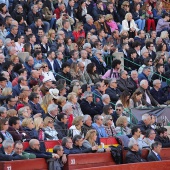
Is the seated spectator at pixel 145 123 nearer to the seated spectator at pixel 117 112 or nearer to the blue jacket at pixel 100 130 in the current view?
the seated spectator at pixel 117 112

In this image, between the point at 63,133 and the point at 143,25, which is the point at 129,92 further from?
the point at 143,25

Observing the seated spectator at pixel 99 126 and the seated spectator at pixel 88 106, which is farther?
the seated spectator at pixel 88 106

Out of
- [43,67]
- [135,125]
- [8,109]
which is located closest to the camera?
[8,109]

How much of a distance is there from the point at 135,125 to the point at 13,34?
16.4ft

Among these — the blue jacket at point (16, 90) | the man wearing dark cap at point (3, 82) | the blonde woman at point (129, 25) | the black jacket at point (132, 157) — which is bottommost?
the black jacket at point (132, 157)

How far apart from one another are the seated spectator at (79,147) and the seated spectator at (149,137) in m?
1.68

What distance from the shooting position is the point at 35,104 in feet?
65.2

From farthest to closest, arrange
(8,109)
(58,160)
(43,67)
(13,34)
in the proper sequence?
(13,34), (43,67), (8,109), (58,160)

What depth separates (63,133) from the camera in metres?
19.3

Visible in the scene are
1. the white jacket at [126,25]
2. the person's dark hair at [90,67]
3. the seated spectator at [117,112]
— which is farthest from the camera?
the white jacket at [126,25]

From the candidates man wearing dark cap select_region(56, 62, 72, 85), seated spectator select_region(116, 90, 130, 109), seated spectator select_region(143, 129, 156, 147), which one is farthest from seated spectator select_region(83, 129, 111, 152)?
man wearing dark cap select_region(56, 62, 72, 85)

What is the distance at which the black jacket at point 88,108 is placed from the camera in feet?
70.2

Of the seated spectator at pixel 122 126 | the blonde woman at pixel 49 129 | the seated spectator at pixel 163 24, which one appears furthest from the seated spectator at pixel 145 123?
the seated spectator at pixel 163 24

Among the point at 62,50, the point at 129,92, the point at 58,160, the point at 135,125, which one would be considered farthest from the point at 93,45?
the point at 58,160
